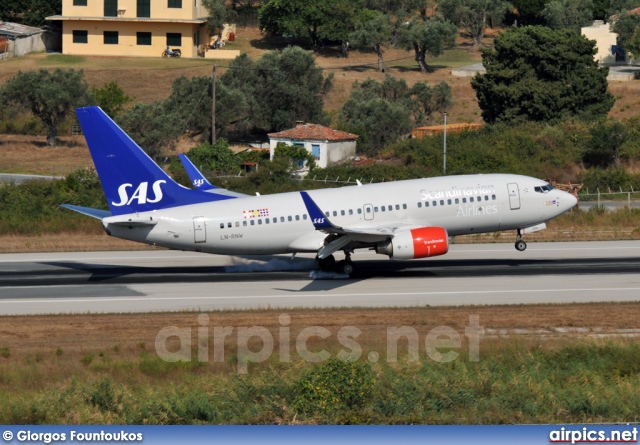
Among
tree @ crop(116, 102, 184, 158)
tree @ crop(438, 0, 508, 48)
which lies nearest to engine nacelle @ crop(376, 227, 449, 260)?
tree @ crop(116, 102, 184, 158)

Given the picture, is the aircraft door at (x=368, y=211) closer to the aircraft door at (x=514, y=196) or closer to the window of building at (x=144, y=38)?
the aircraft door at (x=514, y=196)

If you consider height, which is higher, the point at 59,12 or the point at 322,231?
the point at 59,12

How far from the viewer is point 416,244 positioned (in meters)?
42.6

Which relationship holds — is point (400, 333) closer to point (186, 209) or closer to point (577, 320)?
point (577, 320)

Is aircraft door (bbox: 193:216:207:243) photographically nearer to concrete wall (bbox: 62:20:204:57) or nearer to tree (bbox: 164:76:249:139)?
tree (bbox: 164:76:249:139)

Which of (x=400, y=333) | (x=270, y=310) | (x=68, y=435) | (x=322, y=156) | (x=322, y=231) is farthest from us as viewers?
(x=322, y=156)

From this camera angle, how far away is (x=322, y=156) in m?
88.2

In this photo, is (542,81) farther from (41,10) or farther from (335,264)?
(41,10)

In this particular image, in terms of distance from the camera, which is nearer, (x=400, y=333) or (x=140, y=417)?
(x=140, y=417)

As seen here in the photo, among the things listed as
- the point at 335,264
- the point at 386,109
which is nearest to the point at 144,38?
the point at 386,109

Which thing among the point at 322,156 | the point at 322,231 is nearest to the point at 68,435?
the point at 322,231

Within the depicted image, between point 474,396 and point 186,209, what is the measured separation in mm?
22348

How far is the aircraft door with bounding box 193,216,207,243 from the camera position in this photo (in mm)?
43812

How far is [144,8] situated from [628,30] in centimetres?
6614
